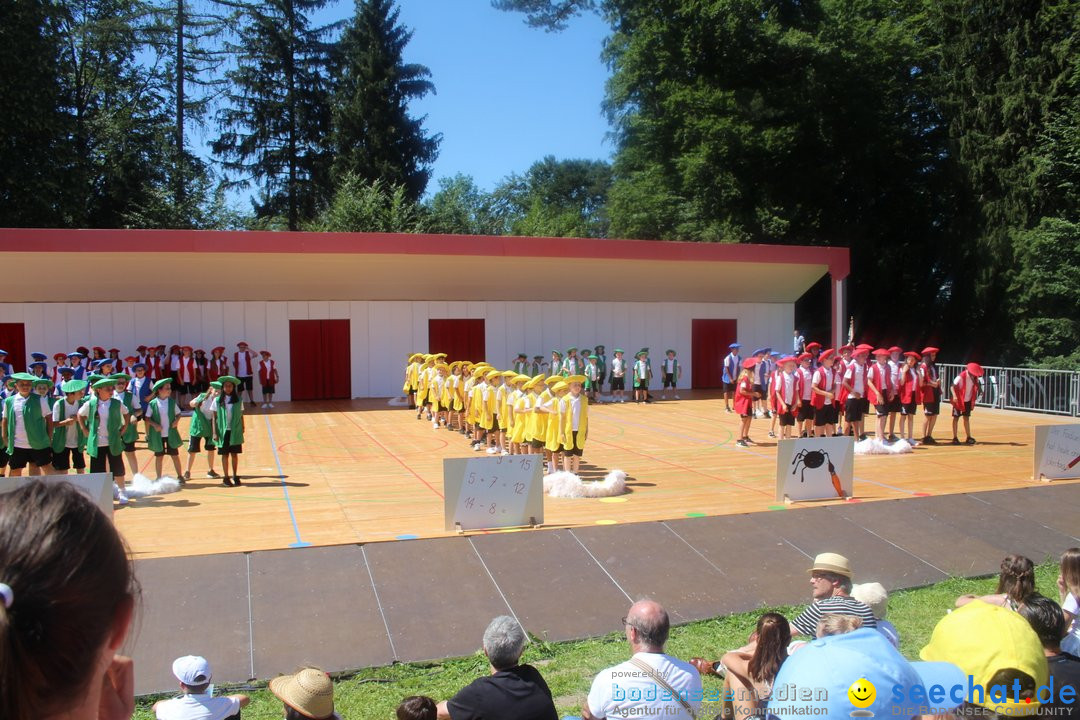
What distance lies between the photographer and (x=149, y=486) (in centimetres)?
1184

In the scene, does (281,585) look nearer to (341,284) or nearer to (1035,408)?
(341,284)

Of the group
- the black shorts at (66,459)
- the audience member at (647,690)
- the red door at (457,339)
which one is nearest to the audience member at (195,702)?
the audience member at (647,690)

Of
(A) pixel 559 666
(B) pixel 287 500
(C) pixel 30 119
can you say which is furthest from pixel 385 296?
(A) pixel 559 666

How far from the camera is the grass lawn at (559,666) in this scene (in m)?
5.69

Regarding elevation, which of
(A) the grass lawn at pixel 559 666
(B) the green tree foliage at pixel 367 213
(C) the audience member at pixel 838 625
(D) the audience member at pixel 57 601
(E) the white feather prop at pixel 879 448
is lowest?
(A) the grass lawn at pixel 559 666

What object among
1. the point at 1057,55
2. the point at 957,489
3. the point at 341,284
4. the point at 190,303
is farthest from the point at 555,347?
the point at 1057,55

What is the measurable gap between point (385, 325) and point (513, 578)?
19.7 meters

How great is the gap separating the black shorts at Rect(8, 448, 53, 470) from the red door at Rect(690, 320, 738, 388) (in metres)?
22.0

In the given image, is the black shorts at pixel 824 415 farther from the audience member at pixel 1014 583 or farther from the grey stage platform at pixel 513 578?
the audience member at pixel 1014 583

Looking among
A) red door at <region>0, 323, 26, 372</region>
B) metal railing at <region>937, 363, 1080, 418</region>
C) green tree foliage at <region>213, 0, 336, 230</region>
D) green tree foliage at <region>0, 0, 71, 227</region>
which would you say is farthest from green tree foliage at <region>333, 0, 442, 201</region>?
metal railing at <region>937, 363, 1080, 418</region>

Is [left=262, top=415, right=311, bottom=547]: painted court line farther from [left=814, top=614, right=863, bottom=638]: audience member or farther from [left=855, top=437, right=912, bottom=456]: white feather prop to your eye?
[left=855, top=437, right=912, bottom=456]: white feather prop

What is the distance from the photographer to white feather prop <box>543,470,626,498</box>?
1161 cm

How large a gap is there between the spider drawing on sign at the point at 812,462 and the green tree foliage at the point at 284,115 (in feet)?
123

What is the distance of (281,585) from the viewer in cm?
734
